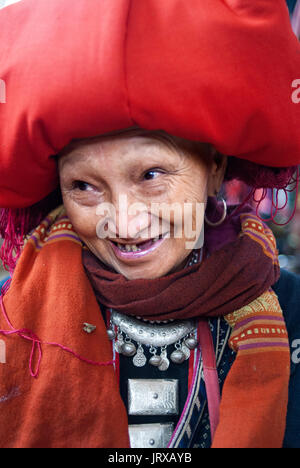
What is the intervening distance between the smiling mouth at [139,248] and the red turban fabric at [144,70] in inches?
11.5

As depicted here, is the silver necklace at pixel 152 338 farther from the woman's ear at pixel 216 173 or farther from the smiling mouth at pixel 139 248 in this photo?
the woman's ear at pixel 216 173

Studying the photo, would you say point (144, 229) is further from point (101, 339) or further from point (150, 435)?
point (150, 435)

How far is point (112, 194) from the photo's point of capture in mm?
1266

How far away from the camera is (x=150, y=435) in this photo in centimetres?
133

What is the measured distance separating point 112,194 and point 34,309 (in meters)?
0.36

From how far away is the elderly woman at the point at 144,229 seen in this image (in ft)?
3.59

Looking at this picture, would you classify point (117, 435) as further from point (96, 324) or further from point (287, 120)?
point (287, 120)

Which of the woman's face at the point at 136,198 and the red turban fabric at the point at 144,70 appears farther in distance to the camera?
the woman's face at the point at 136,198

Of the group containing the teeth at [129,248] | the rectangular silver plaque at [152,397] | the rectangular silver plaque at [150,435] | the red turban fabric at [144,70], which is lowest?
the rectangular silver plaque at [150,435]

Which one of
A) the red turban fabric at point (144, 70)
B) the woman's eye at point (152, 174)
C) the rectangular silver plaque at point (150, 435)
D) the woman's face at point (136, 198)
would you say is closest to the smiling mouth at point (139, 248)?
the woman's face at point (136, 198)

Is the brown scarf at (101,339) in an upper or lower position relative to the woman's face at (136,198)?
lower

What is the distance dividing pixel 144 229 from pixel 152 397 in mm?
455

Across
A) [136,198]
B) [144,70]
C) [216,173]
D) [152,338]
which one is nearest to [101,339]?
[152,338]
